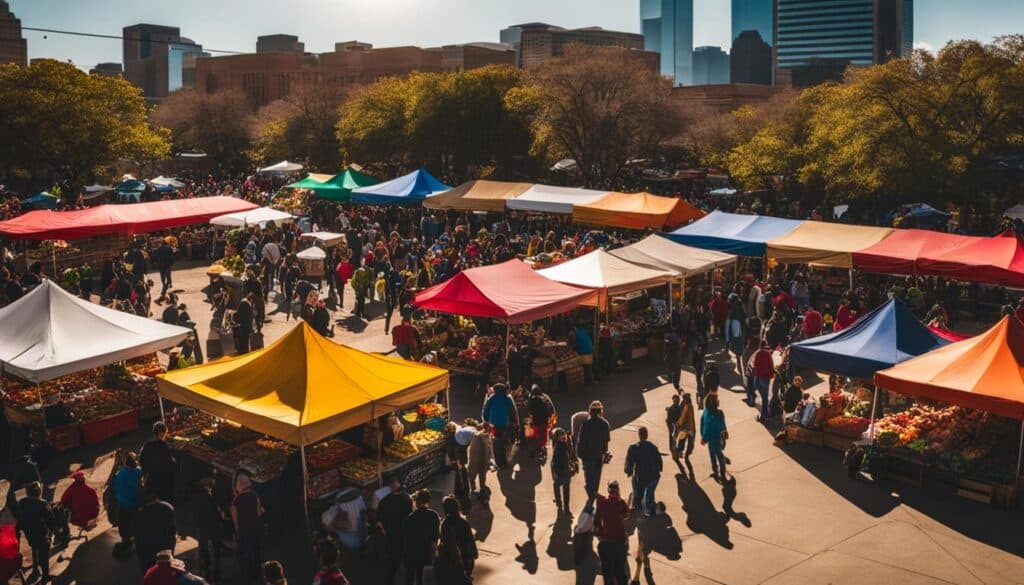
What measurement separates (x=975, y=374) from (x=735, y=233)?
11954mm

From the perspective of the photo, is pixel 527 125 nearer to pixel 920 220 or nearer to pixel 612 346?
pixel 920 220

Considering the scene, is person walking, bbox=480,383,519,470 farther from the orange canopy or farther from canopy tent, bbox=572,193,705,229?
canopy tent, bbox=572,193,705,229

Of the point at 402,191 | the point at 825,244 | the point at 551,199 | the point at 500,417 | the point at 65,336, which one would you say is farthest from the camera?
the point at 402,191

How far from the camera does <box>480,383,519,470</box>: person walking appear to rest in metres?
11.6

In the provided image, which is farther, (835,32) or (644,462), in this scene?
(835,32)

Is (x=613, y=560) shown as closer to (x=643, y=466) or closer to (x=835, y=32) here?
(x=643, y=466)

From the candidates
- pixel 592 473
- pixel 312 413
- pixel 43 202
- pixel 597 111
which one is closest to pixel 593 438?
pixel 592 473

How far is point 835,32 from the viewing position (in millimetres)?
183750

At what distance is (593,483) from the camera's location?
10.6 m

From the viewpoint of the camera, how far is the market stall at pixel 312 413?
984 centimetres

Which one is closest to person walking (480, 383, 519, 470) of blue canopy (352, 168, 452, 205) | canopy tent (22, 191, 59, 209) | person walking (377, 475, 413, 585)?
person walking (377, 475, 413, 585)

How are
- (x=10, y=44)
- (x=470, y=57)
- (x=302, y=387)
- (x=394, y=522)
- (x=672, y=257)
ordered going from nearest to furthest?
1. (x=394, y=522)
2. (x=302, y=387)
3. (x=672, y=257)
4. (x=470, y=57)
5. (x=10, y=44)

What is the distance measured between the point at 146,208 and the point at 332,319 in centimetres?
887

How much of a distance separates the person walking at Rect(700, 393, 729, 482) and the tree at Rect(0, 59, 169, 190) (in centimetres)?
3441
